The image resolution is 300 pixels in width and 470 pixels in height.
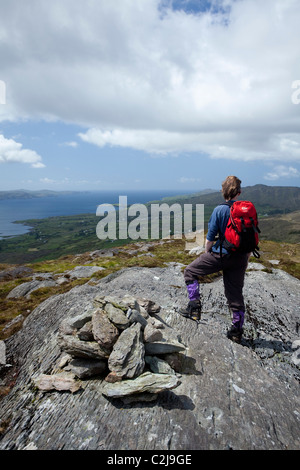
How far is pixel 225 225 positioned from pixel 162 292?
25.0 ft

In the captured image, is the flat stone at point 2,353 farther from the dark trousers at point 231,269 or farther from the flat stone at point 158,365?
the dark trousers at point 231,269

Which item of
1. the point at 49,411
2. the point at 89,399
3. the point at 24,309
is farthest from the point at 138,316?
the point at 24,309

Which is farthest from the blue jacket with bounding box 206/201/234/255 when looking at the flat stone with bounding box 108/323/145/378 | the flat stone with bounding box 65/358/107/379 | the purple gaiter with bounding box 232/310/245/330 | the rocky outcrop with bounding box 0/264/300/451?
the flat stone with bounding box 65/358/107/379

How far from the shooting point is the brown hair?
8.52m

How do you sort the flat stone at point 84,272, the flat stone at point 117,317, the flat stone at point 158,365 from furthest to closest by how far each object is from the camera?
the flat stone at point 84,272, the flat stone at point 117,317, the flat stone at point 158,365

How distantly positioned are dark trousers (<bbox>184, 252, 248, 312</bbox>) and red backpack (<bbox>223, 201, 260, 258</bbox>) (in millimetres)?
577

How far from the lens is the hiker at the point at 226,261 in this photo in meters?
8.44

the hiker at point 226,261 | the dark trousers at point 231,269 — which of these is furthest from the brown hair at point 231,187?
the dark trousers at point 231,269

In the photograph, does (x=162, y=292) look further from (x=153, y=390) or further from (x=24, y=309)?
(x=24, y=309)

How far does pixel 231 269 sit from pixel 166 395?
4.81 metres
